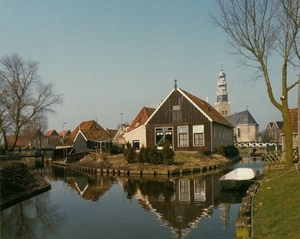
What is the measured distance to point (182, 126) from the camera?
38.4 metres

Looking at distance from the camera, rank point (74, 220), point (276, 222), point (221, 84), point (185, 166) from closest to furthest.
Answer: point (276, 222)
point (74, 220)
point (185, 166)
point (221, 84)

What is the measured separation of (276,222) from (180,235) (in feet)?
10.1

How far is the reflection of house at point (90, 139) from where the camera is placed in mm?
51281

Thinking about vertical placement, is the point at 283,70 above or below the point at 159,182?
above

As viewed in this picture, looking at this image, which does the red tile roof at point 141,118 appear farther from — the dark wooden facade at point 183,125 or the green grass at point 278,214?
the green grass at point 278,214

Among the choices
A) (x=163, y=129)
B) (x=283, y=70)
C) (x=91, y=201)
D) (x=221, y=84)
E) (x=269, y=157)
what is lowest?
(x=91, y=201)

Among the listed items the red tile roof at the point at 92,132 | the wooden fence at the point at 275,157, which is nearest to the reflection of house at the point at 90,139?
the red tile roof at the point at 92,132

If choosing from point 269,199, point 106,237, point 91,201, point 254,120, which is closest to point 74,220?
point 106,237

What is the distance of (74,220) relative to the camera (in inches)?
515

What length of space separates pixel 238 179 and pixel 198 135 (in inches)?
771

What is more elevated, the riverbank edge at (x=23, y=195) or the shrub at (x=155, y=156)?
the shrub at (x=155, y=156)

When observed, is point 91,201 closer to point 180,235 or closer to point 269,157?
point 180,235

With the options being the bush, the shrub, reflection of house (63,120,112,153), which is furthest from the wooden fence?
reflection of house (63,120,112,153)

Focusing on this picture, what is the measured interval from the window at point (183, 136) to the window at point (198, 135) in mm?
928
